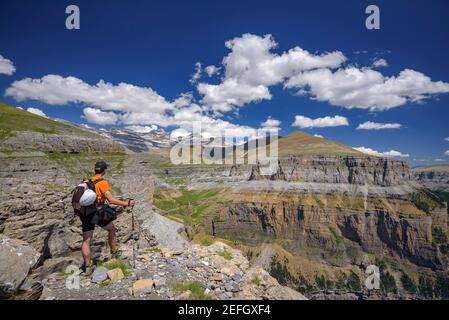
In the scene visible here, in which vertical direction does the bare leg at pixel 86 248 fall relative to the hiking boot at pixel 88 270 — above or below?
above

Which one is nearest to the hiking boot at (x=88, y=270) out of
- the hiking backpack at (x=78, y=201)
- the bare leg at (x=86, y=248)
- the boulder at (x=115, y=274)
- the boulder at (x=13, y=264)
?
the bare leg at (x=86, y=248)

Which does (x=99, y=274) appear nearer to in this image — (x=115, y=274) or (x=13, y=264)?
(x=115, y=274)

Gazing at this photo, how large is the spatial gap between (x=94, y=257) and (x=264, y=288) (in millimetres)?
8502

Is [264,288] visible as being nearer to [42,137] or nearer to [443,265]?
[42,137]

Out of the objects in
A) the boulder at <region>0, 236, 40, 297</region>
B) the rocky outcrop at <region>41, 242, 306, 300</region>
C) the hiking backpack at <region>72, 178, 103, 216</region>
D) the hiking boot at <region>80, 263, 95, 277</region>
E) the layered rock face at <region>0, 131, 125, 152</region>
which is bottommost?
the rocky outcrop at <region>41, 242, 306, 300</region>

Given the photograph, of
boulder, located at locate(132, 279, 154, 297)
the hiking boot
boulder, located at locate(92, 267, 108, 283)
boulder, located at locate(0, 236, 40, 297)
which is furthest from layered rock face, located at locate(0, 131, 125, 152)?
boulder, located at locate(132, 279, 154, 297)

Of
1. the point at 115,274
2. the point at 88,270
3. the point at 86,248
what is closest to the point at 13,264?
the point at 86,248

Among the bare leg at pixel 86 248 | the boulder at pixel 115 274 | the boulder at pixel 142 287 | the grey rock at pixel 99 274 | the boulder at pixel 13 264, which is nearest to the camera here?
the boulder at pixel 13 264

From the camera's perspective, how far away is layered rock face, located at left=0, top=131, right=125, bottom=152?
116 ft

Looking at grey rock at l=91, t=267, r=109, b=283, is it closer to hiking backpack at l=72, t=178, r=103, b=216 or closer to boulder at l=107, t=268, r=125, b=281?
boulder at l=107, t=268, r=125, b=281

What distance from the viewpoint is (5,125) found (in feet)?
128

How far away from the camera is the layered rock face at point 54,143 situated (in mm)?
35438

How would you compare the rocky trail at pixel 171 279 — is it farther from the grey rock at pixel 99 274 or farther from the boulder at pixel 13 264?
the boulder at pixel 13 264
